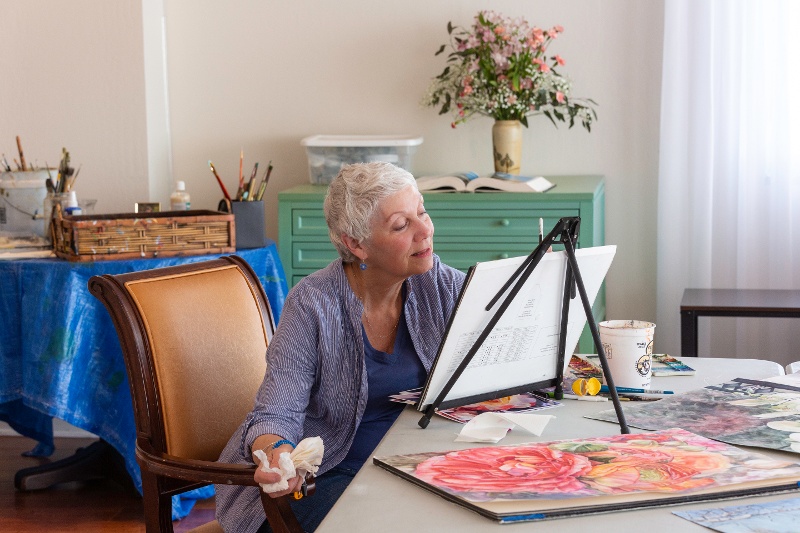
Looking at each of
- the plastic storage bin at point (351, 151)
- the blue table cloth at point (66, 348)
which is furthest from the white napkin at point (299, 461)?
the plastic storage bin at point (351, 151)

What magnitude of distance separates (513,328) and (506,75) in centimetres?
214

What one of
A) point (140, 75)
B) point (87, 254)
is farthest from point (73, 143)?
point (87, 254)

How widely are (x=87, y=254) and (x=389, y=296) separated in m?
1.37

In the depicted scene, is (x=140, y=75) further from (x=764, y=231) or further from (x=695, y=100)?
(x=764, y=231)

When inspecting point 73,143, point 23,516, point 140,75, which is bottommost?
point 23,516

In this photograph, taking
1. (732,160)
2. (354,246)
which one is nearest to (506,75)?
(732,160)

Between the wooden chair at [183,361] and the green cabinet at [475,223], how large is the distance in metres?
1.43

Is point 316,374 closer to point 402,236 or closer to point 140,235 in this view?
point 402,236

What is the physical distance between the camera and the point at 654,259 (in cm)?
388

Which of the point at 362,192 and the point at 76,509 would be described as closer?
the point at 362,192

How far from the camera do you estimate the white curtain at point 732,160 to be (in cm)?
357

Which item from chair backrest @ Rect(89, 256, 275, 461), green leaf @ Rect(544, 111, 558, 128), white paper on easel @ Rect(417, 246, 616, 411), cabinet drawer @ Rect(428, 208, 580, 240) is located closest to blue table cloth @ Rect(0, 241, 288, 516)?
cabinet drawer @ Rect(428, 208, 580, 240)

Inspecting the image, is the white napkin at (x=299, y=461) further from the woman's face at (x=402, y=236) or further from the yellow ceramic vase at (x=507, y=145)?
the yellow ceramic vase at (x=507, y=145)

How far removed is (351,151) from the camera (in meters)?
3.73
